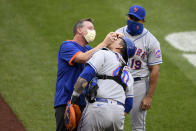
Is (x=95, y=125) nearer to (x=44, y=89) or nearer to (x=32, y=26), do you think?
(x=44, y=89)

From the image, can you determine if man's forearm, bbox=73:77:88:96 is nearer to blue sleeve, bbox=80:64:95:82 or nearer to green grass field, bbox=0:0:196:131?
blue sleeve, bbox=80:64:95:82

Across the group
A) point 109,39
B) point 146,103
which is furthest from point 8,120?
point 109,39

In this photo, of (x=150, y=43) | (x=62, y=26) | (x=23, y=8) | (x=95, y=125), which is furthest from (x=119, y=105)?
(x=23, y=8)

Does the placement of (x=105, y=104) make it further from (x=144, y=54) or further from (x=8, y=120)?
(x=8, y=120)

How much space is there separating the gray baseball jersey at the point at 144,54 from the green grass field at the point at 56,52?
4.20 feet

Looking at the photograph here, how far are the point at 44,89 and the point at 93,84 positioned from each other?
3.42m

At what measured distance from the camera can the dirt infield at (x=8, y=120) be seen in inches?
240

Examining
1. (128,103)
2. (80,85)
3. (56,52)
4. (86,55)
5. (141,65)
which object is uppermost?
(56,52)

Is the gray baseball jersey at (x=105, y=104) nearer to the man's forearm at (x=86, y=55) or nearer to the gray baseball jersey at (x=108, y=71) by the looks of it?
the gray baseball jersey at (x=108, y=71)

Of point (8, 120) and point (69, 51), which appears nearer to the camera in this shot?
point (69, 51)

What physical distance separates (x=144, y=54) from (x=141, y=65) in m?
0.18

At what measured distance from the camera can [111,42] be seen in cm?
440

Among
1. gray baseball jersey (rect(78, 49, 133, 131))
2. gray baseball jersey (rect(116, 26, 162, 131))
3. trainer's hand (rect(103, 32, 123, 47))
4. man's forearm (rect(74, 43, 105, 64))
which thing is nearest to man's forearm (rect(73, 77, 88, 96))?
gray baseball jersey (rect(78, 49, 133, 131))

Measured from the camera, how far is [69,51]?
4.50m
